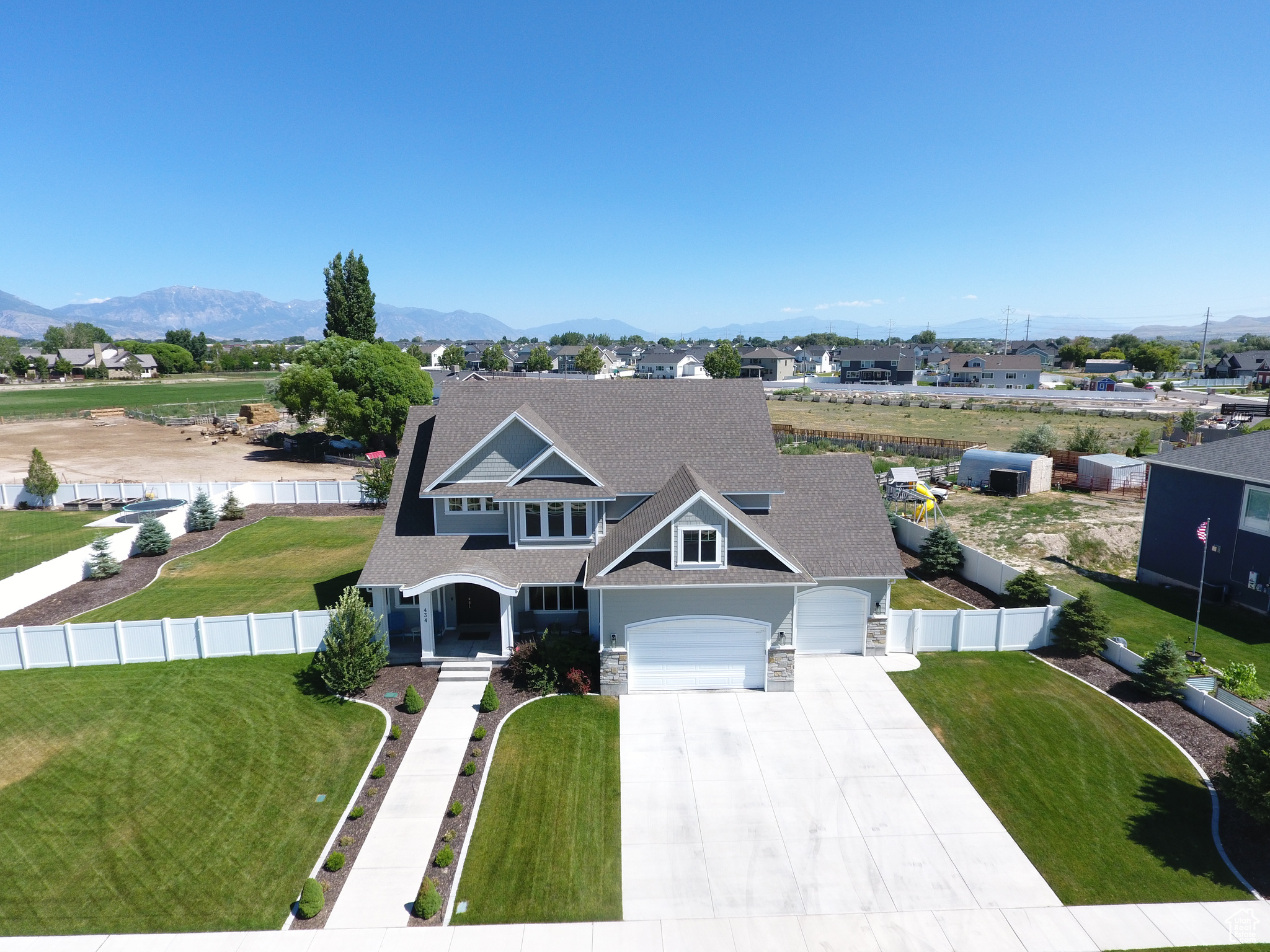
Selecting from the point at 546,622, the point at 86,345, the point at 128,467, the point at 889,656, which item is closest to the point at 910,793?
the point at 889,656

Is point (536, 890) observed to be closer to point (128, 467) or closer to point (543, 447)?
point (543, 447)

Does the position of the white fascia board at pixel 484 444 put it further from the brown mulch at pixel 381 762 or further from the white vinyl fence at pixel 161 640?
the brown mulch at pixel 381 762

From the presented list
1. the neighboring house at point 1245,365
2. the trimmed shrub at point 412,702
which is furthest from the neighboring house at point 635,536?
the neighboring house at point 1245,365

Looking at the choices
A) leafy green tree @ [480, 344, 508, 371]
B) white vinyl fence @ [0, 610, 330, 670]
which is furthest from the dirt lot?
leafy green tree @ [480, 344, 508, 371]

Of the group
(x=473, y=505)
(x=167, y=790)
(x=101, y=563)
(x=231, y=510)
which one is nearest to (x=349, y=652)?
(x=167, y=790)

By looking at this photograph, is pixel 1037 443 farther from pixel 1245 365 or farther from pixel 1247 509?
pixel 1245 365
